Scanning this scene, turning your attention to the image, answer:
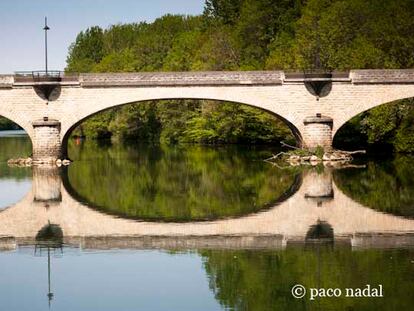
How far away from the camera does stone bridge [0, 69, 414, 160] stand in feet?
140

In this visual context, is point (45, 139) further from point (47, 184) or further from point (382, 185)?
point (382, 185)

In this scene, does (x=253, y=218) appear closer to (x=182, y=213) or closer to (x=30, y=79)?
(x=182, y=213)

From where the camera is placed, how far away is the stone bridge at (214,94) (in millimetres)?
42812

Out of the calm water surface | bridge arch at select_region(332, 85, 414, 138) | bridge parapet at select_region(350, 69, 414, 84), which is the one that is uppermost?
bridge parapet at select_region(350, 69, 414, 84)

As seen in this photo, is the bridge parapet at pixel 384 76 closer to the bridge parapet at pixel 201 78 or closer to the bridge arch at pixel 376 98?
the bridge arch at pixel 376 98

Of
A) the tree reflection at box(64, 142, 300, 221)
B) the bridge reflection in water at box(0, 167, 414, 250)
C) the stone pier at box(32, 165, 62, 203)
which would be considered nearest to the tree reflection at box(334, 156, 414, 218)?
the bridge reflection in water at box(0, 167, 414, 250)

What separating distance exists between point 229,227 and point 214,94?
66.7 feet

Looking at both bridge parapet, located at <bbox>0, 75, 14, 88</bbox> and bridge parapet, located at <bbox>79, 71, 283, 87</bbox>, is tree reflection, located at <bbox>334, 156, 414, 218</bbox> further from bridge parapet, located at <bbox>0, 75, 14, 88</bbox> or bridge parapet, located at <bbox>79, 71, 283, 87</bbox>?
bridge parapet, located at <bbox>0, 75, 14, 88</bbox>

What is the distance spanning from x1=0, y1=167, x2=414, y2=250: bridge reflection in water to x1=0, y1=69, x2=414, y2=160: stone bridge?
14.4m

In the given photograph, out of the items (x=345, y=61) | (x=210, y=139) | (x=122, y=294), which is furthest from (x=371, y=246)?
(x=210, y=139)

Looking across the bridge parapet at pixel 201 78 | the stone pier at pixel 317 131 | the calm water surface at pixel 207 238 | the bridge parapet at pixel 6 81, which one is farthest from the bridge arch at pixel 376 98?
the bridge parapet at pixel 6 81

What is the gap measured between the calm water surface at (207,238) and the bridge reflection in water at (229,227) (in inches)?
1.5

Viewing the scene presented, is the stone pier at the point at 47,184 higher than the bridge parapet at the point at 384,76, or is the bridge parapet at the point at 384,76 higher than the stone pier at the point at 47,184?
the bridge parapet at the point at 384,76

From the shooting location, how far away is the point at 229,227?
2342 centimetres
